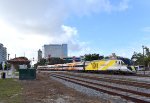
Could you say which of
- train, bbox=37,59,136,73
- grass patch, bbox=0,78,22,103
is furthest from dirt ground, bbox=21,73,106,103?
train, bbox=37,59,136,73

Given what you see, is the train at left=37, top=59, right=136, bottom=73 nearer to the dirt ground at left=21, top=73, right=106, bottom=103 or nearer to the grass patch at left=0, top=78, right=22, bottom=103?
the grass patch at left=0, top=78, right=22, bottom=103

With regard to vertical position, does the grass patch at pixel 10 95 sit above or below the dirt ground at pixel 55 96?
above

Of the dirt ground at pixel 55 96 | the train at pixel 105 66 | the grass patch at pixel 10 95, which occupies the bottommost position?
the dirt ground at pixel 55 96

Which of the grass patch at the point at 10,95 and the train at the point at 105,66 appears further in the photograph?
the train at the point at 105,66

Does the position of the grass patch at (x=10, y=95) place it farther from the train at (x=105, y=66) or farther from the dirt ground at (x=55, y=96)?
the train at (x=105, y=66)

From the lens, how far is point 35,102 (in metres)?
18.6

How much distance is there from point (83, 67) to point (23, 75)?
44706 mm

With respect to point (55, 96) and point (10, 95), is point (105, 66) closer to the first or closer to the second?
point (10, 95)

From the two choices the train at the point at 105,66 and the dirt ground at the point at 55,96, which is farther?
the train at the point at 105,66

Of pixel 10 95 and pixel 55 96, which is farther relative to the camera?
pixel 10 95

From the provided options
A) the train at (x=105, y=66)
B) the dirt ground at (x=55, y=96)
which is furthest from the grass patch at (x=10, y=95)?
the train at (x=105, y=66)

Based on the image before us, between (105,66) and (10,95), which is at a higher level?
(105,66)

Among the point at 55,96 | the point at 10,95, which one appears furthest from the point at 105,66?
the point at 55,96

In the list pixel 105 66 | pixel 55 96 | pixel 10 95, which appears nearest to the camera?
pixel 55 96
